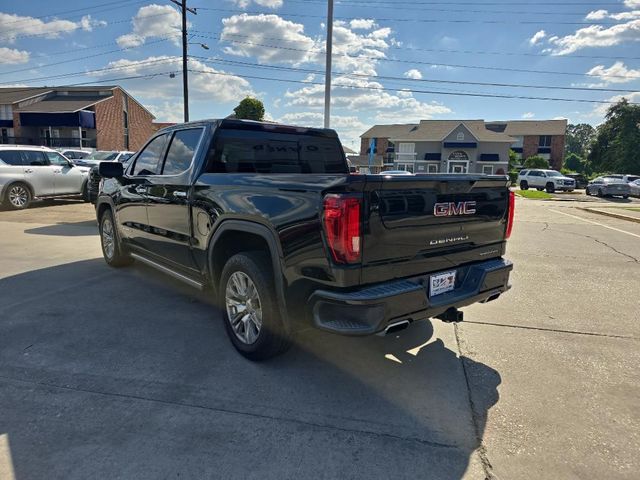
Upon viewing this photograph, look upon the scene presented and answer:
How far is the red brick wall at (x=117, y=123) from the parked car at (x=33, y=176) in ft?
96.3

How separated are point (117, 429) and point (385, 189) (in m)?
2.16

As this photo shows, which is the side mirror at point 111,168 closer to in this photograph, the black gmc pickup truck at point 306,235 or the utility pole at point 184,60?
the black gmc pickup truck at point 306,235

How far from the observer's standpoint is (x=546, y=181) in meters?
33.8

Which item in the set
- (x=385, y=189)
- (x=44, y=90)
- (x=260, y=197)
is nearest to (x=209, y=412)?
(x=260, y=197)

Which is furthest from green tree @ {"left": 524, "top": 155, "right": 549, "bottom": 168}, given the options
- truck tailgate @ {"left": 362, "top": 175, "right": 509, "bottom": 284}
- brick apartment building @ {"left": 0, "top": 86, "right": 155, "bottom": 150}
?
truck tailgate @ {"left": 362, "top": 175, "right": 509, "bottom": 284}

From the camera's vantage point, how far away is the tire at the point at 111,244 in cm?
595

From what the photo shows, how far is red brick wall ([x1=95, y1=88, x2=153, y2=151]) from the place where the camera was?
141ft

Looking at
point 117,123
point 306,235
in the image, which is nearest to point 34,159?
point 306,235

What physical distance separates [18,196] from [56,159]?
162cm

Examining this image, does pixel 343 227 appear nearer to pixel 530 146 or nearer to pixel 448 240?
pixel 448 240

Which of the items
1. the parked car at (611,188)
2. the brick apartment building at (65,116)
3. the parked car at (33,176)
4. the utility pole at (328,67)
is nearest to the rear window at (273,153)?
the utility pole at (328,67)

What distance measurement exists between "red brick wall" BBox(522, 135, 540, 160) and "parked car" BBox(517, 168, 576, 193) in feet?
119

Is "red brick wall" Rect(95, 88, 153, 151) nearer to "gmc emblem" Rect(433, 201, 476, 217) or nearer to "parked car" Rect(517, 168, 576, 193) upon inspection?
"parked car" Rect(517, 168, 576, 193)

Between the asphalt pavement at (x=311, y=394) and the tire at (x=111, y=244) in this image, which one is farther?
the tire at (x=111, y=244)
